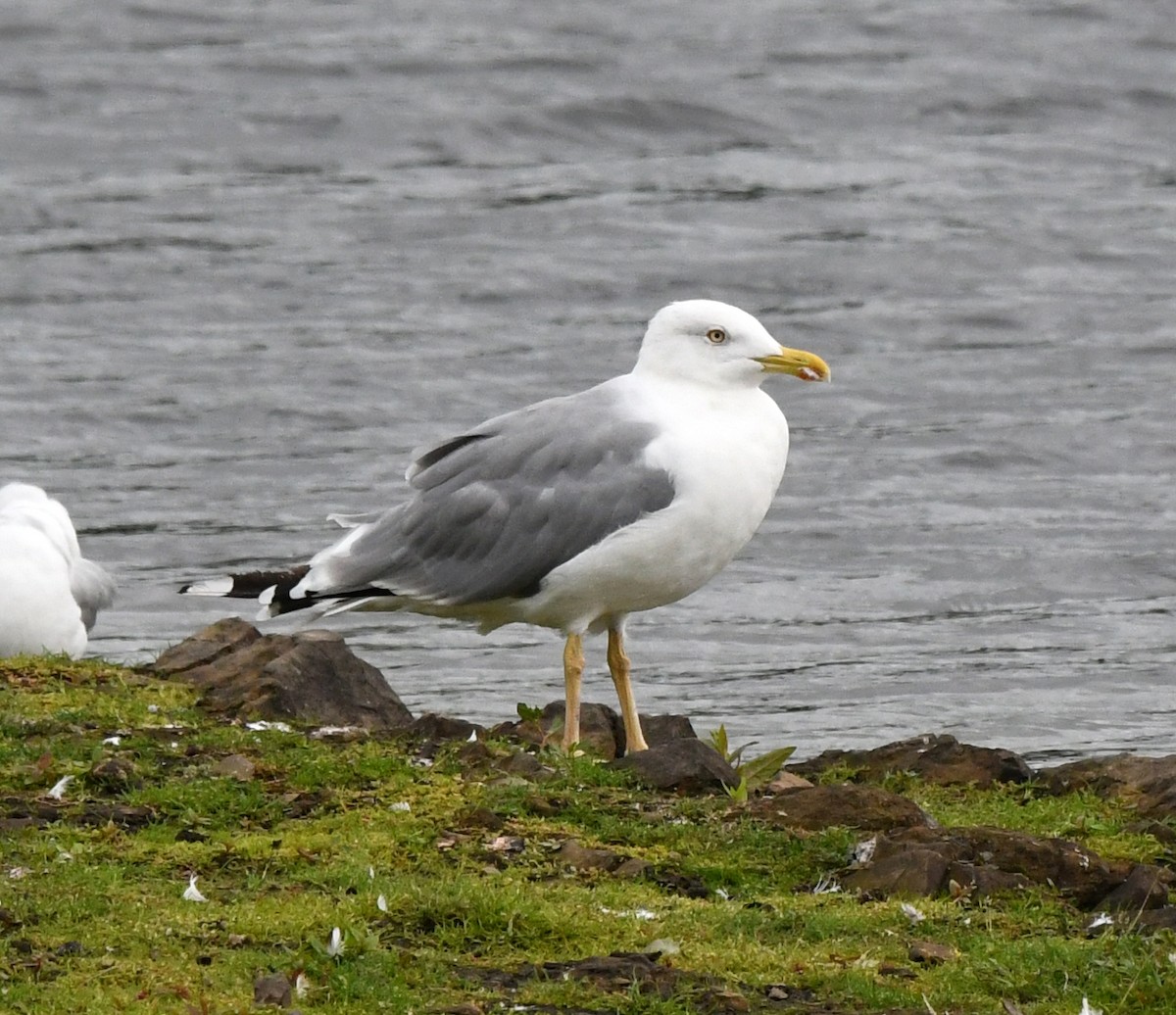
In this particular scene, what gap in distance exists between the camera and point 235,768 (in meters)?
7.71

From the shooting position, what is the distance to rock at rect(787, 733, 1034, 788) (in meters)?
8.76

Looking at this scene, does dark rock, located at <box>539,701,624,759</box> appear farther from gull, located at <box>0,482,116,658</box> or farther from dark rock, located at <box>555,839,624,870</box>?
gull, located at <box>0,482,116,658</box>

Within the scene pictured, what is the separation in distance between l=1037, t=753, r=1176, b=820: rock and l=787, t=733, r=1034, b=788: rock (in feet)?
0.53

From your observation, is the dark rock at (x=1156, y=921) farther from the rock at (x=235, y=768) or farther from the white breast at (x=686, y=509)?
the rock at (x=235, y=768)

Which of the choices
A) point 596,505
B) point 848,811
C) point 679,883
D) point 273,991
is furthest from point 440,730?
point 273,991

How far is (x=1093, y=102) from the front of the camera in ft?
89.8

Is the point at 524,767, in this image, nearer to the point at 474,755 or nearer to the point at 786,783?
the point at 474,755

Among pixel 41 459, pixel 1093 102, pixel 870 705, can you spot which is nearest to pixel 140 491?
pixel 41 459

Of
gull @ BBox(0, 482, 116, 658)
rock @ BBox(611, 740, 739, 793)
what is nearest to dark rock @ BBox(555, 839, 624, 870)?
rock @ BBox(611, 740, 739, 793)

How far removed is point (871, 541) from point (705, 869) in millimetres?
8811

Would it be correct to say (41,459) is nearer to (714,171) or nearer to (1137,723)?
(1137,723)

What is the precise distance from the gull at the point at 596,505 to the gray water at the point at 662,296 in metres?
2.32

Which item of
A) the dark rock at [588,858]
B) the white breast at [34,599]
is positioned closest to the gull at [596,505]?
the white breast at [34,599]

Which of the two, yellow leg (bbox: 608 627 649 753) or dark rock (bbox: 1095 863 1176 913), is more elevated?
dark rock (bbox: 1095 863 1176 913)
